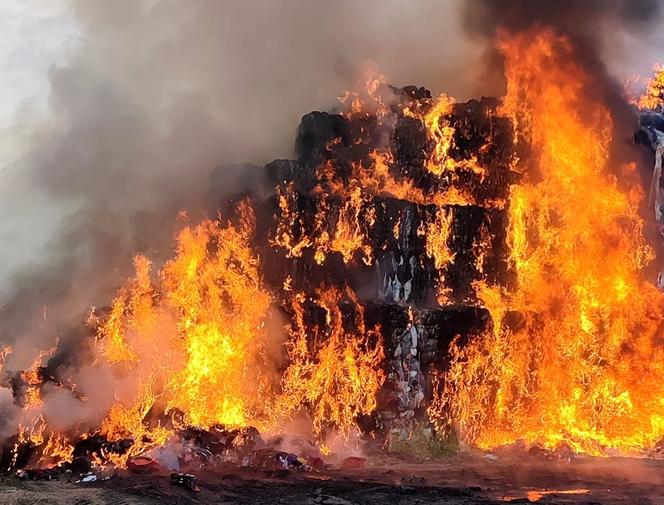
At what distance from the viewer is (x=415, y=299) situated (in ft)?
91.2

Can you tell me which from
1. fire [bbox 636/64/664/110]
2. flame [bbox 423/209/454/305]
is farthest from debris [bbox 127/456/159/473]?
fire [bbox 636/64/664/110]

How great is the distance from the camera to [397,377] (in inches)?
1005

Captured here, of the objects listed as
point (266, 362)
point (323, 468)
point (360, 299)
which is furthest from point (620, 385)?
point (266, 362)

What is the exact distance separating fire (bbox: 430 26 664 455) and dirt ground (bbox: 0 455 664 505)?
120 inches

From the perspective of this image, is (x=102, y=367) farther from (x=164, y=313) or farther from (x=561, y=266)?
(x=561, y=266)

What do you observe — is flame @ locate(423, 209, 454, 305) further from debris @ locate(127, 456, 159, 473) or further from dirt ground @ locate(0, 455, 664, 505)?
debris @ locate(127, 456, 159, 473)

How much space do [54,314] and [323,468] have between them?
17514 millimetres

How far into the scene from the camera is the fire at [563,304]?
2453 cm

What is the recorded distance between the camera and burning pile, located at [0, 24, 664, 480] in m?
24.0

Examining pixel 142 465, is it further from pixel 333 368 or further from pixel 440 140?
pixel 440 140

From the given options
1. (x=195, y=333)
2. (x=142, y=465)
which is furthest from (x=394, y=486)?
(x=195, y=333)

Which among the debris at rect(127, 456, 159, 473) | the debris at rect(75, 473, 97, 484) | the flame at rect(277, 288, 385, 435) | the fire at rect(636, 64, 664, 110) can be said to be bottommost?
the debris at rect(75, 473, 97, 484)

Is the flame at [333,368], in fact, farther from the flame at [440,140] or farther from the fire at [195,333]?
the flame at [440,140]

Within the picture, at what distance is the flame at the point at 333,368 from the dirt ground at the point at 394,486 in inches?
180
